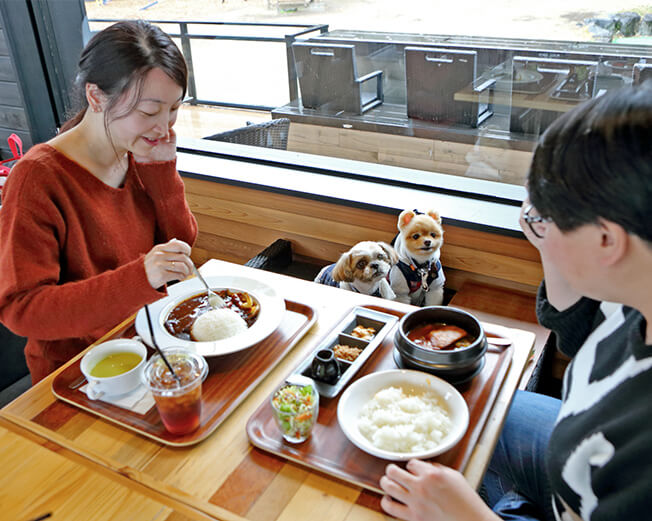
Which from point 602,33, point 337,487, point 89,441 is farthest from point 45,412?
point 602,33

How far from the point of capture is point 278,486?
3.12ft

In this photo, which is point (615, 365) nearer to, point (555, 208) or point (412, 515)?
point (555, 208)

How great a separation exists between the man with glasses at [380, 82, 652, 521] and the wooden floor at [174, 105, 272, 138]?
234 cm

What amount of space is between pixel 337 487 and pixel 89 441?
493 mm

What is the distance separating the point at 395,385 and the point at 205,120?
7.65ft

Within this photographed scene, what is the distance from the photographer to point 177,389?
3.29 feet

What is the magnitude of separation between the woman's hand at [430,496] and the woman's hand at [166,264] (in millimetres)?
601

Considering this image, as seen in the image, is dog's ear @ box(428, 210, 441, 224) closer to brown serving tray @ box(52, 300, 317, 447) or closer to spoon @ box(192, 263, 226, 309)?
brown serving tray @ box(52, 300, 317, 447)

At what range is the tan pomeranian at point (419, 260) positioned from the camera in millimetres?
1930

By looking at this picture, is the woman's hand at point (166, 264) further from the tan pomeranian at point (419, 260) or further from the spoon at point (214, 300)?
the tan pomeranian at point (419, 260)

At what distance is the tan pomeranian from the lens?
1.93 meters

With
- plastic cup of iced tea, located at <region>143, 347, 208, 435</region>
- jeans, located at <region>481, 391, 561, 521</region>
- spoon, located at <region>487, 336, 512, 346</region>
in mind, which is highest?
plastic cup of iced tea, located at <region>143, 347, 208, 435</region>

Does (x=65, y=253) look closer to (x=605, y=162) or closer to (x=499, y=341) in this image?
(x=499, y=341)

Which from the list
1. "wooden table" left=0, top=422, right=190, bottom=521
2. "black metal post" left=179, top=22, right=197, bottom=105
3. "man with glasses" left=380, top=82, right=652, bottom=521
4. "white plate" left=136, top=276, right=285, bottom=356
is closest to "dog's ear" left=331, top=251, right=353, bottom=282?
"white plate" left=136, top=276, right=285, bottom=356
